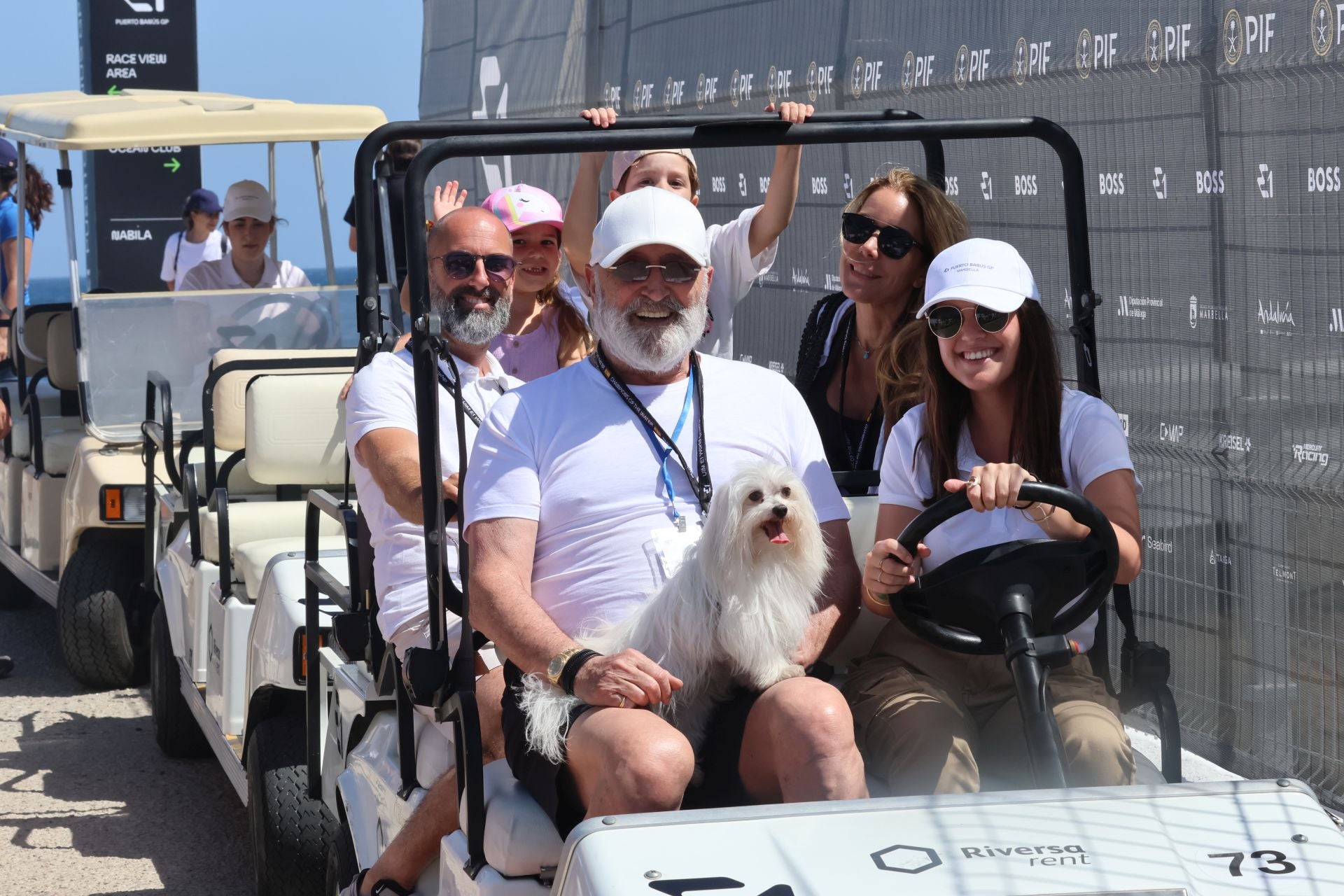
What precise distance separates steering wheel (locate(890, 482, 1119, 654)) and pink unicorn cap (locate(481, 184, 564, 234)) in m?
1.95

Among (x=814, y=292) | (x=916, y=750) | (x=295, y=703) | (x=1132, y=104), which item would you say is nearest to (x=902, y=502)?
(x=916, y=750)

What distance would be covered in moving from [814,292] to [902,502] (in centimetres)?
330

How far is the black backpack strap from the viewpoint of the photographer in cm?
399

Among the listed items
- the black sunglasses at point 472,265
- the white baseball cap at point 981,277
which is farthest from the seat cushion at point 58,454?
the white baseball cap at point 981,277

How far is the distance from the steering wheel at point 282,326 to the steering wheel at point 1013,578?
4605mm

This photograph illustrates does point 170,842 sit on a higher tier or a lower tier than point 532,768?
lower

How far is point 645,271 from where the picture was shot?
124 inches

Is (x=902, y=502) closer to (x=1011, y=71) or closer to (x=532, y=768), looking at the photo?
(x=532, y=768)

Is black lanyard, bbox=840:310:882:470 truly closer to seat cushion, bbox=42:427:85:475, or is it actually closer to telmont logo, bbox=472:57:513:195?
seat cushion, bbox=42:427:85:475

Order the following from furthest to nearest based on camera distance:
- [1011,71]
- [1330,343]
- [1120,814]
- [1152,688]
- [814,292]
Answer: [814,292] → [1011,71] → [1330,343] → [1152,688] → [1120,814]

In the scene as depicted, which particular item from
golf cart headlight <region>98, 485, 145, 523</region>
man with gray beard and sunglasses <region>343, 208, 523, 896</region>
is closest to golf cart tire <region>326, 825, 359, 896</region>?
man with gray beard and sunglasses <region>343, 208, 523, 896</region>

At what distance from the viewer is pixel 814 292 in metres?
6.37

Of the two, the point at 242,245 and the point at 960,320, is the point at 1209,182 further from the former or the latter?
the point at 242,245

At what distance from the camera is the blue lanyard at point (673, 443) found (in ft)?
10.1
